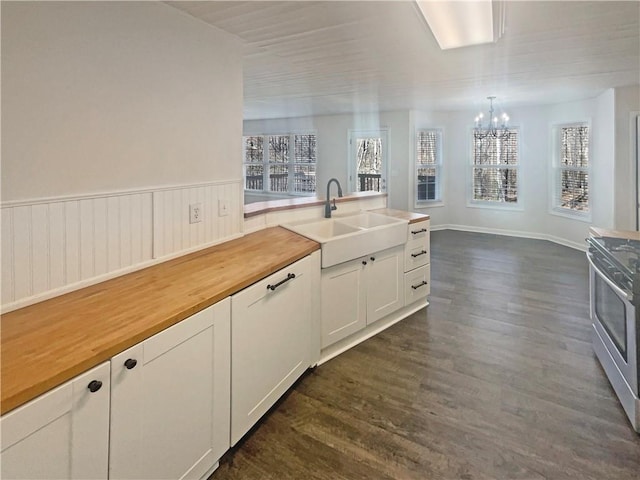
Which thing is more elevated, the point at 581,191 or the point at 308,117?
the point at 308,117

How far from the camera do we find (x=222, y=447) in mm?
1666

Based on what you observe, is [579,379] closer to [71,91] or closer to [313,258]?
[313,258]

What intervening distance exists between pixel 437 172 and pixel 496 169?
3.59ft

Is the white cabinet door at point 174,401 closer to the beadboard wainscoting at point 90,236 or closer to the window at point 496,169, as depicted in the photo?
the beadboard wainscoting at point 90,236

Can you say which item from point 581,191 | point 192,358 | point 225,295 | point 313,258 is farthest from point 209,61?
point 581,191

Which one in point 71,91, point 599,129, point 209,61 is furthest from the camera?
point 599,129

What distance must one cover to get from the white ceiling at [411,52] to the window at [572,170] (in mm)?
751

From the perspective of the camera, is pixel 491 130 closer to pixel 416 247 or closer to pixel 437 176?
pixel 437 176

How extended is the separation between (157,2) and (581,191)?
6.64 meters

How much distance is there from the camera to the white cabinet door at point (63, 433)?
88cm

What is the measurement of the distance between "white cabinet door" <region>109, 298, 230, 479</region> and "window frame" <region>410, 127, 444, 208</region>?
6.28 metres

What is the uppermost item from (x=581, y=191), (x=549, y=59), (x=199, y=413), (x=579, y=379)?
(x=549, y=59)

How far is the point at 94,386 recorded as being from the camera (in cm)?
105

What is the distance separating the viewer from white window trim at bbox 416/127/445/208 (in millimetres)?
7277
